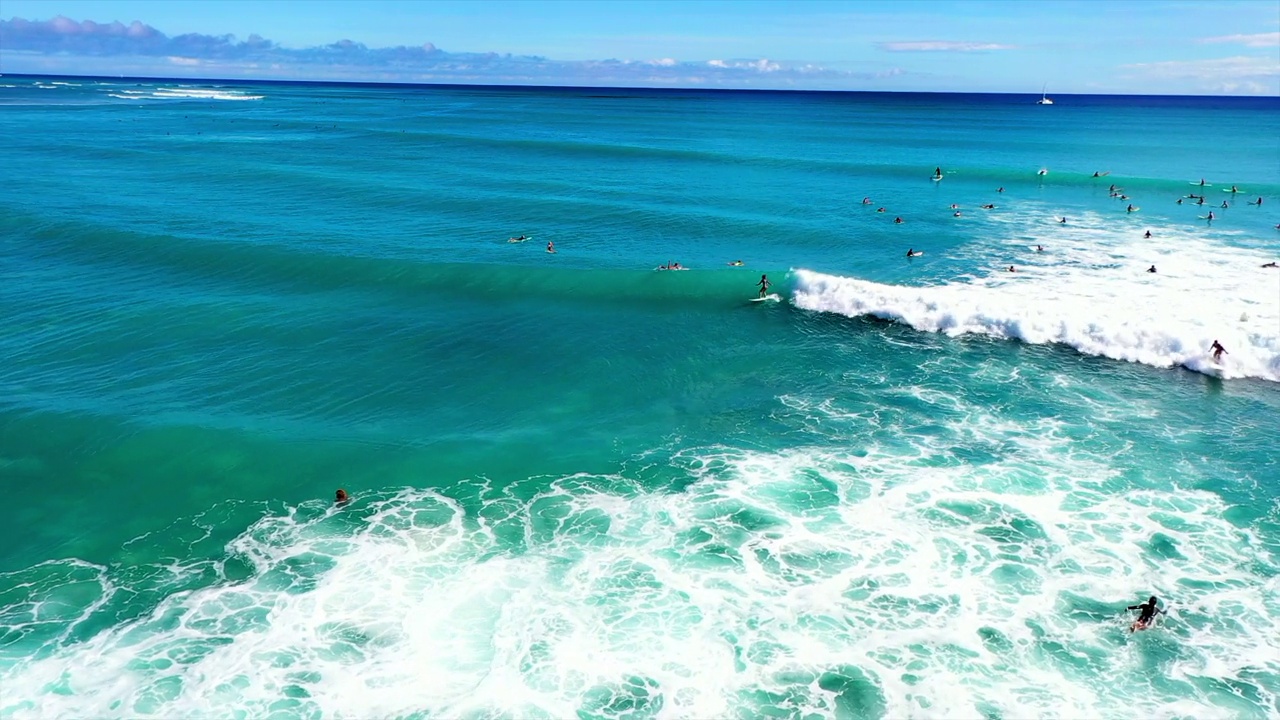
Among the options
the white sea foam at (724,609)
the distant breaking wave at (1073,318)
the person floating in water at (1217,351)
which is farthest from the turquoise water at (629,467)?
the person floating in water at (1217,351)

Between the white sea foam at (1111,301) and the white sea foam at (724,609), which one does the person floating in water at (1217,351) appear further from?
the white sea foam at (724,609)

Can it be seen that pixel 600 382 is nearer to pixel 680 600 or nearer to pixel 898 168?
pixel 680 600

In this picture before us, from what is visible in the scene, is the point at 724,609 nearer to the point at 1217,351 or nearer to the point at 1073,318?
the point at 1073,318

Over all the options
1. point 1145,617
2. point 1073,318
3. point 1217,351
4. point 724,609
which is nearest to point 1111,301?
point 1073,318

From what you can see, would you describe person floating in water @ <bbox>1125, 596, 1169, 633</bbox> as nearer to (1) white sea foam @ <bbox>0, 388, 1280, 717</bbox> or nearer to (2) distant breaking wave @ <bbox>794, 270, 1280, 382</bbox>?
(1) white sea foam @ <bbox>0, 388, 1280, 717</bbox>

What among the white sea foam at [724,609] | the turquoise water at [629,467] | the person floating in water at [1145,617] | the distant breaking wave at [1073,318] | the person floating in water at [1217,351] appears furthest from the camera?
the distant breaking wave at [1073,318]
